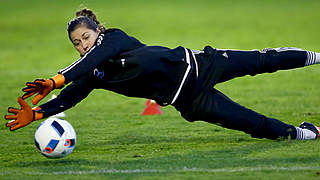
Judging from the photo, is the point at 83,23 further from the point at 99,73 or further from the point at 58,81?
the point at 58,81

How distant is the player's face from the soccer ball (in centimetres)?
92

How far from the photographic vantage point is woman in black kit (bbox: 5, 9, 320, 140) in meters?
6.35

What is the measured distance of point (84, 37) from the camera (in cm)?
639

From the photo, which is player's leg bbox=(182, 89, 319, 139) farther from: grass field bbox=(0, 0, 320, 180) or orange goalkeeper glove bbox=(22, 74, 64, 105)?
orange goalkeeper glove bbox=(22, 74, 64, 105)

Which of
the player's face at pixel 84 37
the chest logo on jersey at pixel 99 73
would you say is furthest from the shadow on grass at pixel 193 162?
the player's face at pixel 84 37

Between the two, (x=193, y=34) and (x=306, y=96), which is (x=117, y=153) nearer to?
(x=306, y=96)

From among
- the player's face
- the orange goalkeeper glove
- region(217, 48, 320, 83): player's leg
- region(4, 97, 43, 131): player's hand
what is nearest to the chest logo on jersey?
the player's face

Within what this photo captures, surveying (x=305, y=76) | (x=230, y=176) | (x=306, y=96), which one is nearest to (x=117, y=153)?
(x=230, y=176)

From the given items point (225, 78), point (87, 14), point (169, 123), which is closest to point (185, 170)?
point (225, 78)

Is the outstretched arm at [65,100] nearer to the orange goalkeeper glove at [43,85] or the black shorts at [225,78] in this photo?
the orange goalkeeper glove at [43,85]

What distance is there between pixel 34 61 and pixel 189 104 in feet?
41.5

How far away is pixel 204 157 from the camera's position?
6500 mm

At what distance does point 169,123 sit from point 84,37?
310 centimetres

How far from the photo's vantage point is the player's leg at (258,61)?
6691mm
